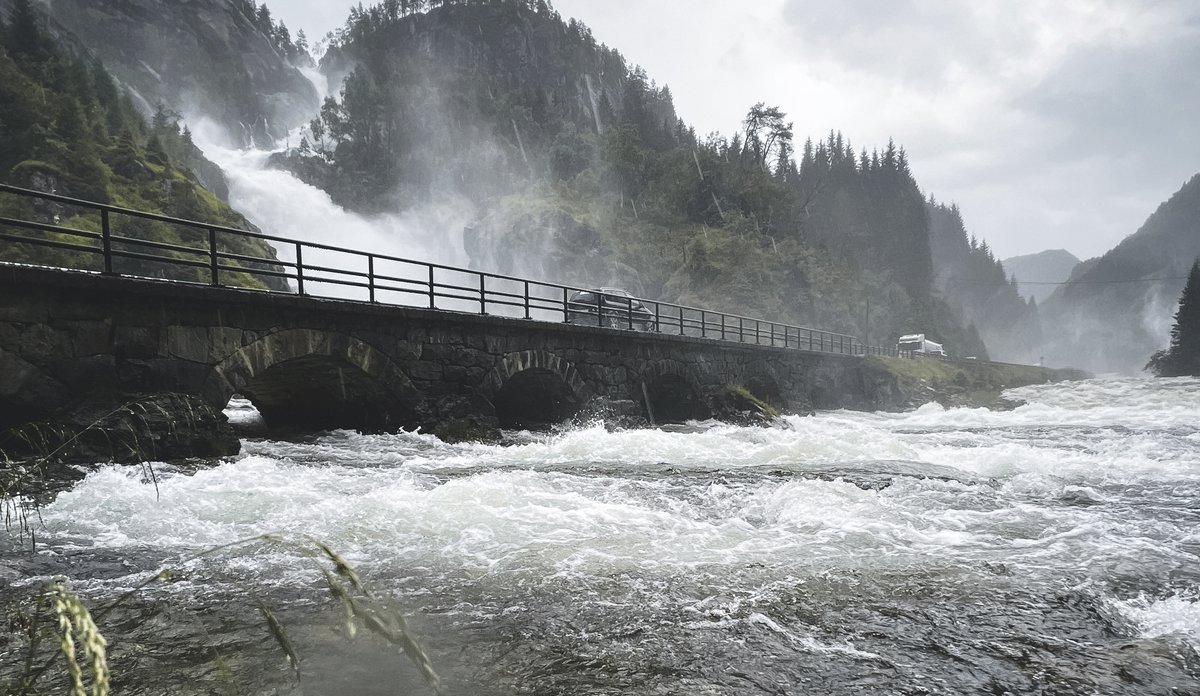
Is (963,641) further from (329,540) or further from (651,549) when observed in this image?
(329,540)

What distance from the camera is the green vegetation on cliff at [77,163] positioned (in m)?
39.4

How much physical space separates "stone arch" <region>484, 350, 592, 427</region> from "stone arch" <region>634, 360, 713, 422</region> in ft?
10.5

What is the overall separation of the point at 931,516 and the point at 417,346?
33.1 ft

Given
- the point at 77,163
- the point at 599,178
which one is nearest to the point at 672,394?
the point at 77,163

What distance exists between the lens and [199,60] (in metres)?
105

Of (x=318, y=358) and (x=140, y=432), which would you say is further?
(x=318, y=358)

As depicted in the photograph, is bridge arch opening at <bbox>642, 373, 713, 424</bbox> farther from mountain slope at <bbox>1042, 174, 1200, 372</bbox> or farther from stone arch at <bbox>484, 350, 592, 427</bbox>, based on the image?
mountain slope at <bbox>1042, 174, 1200, 372</bbox>

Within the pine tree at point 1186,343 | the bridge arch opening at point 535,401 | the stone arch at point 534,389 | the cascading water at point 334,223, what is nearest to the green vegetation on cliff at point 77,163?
the cascading water at point 334,223

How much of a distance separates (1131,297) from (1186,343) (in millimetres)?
104816

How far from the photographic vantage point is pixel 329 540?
5.70m

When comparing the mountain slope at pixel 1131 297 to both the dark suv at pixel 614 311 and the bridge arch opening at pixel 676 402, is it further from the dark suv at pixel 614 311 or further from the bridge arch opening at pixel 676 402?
the dark suv at pixel 614 311

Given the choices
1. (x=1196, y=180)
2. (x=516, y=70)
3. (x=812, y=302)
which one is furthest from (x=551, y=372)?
(x=1196, y=180)

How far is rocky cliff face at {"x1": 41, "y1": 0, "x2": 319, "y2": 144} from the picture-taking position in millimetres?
91625

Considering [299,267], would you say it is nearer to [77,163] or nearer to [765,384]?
[765,384]
